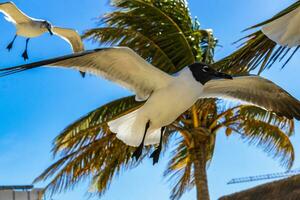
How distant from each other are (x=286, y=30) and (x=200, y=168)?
15.5 ft

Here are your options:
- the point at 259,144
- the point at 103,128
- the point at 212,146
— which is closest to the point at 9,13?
the point at 103,128

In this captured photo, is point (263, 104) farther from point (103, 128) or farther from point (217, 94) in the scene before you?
point (103, 128)

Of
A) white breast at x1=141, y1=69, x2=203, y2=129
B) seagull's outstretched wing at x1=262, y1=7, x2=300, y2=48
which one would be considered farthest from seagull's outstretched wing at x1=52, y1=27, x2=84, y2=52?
seagull's outstretched wing at x1=262, y1=7, x2=300, y2=48

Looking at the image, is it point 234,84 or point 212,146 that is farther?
point 212,146

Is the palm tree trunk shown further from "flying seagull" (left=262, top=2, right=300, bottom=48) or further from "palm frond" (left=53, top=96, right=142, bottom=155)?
"flying seagull" (left=262, top=2, right=300, bottom=48)

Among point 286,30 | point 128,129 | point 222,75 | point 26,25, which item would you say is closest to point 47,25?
point 26,25

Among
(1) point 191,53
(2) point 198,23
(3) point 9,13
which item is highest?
(3) point 9,13

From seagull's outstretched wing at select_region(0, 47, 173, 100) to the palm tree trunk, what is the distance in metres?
2.89

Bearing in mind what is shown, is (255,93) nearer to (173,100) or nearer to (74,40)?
(173,100)

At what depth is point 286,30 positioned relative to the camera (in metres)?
3.90

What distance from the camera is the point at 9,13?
986 cm

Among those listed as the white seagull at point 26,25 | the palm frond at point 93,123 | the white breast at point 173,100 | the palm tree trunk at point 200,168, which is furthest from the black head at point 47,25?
the white breast at point 173,100

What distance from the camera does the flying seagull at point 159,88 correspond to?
5148 millimetres

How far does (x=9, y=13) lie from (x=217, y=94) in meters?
5.02
